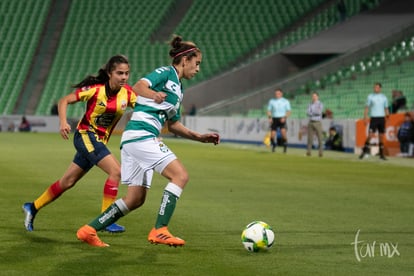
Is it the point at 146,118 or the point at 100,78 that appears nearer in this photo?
the point at 146,118

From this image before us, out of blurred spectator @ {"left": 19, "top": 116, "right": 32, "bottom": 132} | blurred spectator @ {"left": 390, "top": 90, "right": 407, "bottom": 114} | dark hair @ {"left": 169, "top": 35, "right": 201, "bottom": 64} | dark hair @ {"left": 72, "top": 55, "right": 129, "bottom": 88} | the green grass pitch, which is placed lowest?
the green grass pitch

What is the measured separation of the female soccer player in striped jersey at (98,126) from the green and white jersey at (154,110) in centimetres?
115

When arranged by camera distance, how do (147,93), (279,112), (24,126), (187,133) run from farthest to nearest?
1. (24,126)
2. (279,112)
3. (187,133)
4. (147,93)

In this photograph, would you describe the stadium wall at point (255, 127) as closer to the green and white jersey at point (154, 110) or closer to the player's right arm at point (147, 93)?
the green and white jersey at point (154, 110)

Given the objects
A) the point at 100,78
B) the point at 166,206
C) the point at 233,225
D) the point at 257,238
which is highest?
the point at 100,78

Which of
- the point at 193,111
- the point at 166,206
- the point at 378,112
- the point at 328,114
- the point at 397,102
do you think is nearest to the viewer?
the point at 166,206

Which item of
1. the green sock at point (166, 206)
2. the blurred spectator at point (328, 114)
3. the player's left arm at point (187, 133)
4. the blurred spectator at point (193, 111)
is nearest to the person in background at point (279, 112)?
the blurred spectator at point (328, 114)

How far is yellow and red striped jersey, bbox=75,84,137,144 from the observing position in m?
10.7

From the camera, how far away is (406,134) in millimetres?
29797

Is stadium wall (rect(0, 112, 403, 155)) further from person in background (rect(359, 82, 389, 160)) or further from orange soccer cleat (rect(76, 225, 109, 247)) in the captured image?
orange soccer cleat (rect(76, 225, 109, 247))

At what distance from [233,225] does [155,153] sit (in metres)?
2.83

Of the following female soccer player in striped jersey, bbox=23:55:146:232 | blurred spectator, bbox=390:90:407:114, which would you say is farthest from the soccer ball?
blurred spectator, bbox=390:90:407:114

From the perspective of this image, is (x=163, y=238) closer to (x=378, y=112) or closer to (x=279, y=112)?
(x=378, y=112)

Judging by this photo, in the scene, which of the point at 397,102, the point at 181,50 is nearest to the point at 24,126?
the point at 397,102
